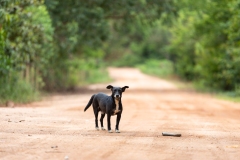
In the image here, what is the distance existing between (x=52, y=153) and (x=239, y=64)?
76.1 feet

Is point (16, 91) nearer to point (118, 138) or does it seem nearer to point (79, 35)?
point (79, 35)

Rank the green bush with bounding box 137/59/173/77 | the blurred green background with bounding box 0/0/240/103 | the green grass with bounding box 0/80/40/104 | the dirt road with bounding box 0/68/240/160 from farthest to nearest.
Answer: the green bush with bounding box 137/59/173/77 → the blurred green background with bounding box 0/0/240/103 → the green grass with bounding box 0/80/40/104 → the dirt road with bounding box 0/68/240/160

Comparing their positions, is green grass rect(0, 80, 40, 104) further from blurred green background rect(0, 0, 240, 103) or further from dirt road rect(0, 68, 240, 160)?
dirt road rect(0, 68, 240, 160)

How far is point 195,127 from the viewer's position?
47.7 feet

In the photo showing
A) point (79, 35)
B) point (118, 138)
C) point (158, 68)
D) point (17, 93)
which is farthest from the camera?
point (158, 68)

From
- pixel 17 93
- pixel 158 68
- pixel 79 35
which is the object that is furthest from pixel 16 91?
pixel 158 68

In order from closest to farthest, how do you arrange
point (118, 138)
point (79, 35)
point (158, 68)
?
1. point (118, 138)
2. point (79, 35)
3. point (158, 68)

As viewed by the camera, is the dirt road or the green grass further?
the green grass

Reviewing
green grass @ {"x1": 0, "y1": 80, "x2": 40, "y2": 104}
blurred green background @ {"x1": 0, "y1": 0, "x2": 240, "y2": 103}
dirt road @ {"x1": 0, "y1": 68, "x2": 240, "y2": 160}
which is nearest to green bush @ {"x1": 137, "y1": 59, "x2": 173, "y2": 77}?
blurred green background @ {"x1": 0, "y1": 0, "x2": 240, "y2": 103}

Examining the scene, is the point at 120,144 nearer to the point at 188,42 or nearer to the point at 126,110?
the point at 126,110

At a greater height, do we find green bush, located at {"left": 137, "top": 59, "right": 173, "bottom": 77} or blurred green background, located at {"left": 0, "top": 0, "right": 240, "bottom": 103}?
blurred green background, located at {"left": 0, "top": 0, "right": 240, "bottom": 103}

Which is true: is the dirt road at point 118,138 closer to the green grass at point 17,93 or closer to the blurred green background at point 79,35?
the green grass at point 17,93

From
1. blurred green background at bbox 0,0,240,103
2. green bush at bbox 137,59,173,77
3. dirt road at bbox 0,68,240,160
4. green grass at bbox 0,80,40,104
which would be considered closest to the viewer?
dirt road at bbox 0,68,240,160

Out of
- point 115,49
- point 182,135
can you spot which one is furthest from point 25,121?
point 115,49
